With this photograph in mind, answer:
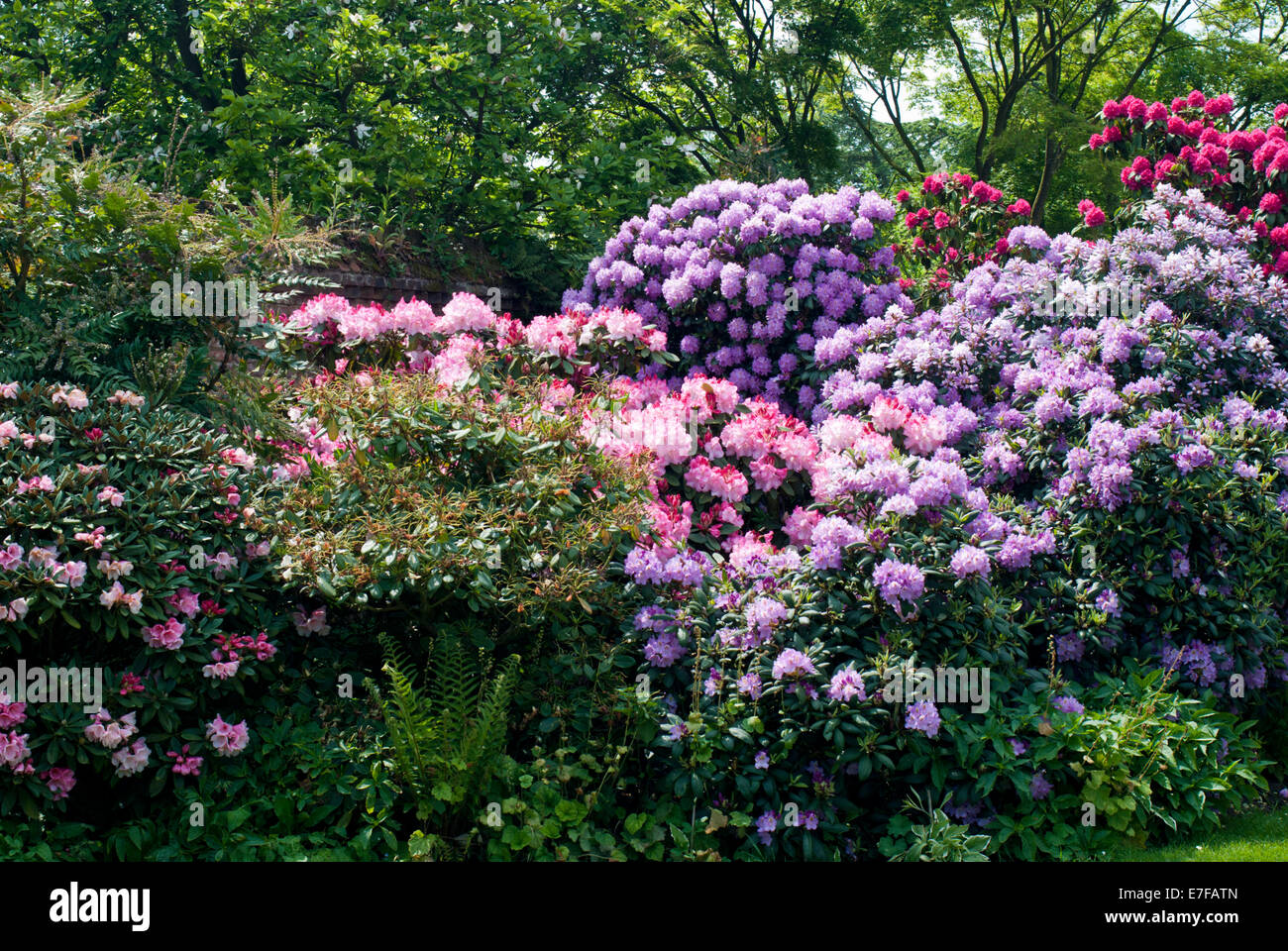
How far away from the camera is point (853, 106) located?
18.1 metres

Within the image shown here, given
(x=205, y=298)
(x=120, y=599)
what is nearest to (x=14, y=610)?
(x=120, y=599)

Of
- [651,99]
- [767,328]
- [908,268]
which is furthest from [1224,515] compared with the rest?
[651,99]

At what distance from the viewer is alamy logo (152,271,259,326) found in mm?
4582

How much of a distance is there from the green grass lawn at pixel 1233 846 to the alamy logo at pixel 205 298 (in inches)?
168

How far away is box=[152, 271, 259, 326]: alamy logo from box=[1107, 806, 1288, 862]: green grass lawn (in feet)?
14.0

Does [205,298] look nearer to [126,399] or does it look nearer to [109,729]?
[126,399]

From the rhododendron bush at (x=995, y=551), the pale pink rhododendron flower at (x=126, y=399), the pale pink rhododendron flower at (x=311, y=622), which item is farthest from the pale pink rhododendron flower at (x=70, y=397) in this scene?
the rhododendron bush at (x=995, y=551)

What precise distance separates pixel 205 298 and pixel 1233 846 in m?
4.79

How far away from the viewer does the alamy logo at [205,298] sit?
458 centimetres

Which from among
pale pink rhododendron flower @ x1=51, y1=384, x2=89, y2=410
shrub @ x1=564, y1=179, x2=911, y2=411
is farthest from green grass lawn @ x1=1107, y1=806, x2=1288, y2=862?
pale pink rhododendron flower @ x1=51, y1=384, x2=89, y2=410

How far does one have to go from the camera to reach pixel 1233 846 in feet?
12.9

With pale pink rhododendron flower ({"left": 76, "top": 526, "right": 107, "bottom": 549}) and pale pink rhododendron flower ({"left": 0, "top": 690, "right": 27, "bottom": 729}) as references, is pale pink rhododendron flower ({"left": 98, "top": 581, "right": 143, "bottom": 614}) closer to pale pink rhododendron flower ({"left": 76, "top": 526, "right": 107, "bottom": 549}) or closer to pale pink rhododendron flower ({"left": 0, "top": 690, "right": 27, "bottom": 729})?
pale pink rhododendron flower ({"left": 76, "top": 526, "right": 107, "bottom": 549})

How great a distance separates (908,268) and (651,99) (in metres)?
5.69

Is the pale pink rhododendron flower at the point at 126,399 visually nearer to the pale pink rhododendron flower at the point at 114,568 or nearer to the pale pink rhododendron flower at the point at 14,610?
the pale pink rhododendron flower at the point at 114,568
